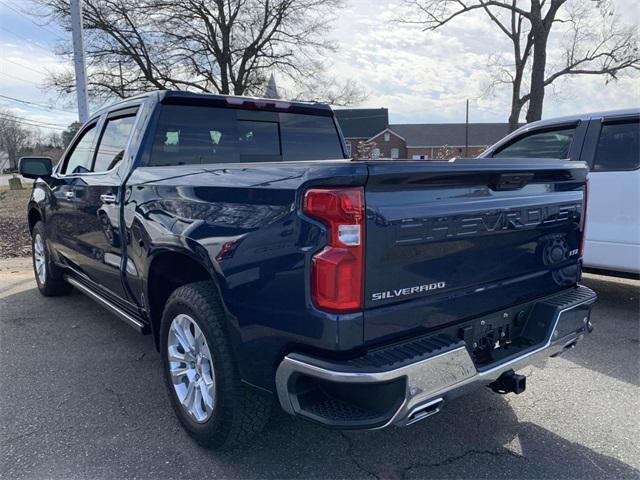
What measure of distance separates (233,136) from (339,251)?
7.00 feet

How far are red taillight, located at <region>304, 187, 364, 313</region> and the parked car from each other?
158 inches

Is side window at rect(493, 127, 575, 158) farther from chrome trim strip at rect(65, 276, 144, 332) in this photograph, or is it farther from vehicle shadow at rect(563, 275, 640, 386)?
chrome trim strip at rect(65, 276, 144, 332)

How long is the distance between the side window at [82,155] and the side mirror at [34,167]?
16 centimetres

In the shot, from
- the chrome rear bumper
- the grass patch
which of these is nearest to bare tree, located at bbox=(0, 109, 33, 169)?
the grass patch

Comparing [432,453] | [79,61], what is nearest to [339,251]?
[432,453]

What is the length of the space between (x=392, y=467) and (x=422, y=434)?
1.28 ft

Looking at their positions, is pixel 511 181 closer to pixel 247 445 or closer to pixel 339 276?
pixel 339 276

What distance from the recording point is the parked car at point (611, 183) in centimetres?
473

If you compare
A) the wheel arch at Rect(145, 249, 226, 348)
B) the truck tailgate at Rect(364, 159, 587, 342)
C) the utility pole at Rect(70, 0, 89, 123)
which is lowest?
the wheel arch at Rect(145, 249, 226, 348)

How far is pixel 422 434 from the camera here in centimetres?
283

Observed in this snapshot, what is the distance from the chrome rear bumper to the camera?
1902 mm

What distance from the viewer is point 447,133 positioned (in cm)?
6259

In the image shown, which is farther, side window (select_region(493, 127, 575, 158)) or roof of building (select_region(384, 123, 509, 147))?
roof of building (select_region(384, 123, 509, 147))

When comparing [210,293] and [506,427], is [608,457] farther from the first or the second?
[210,293]
